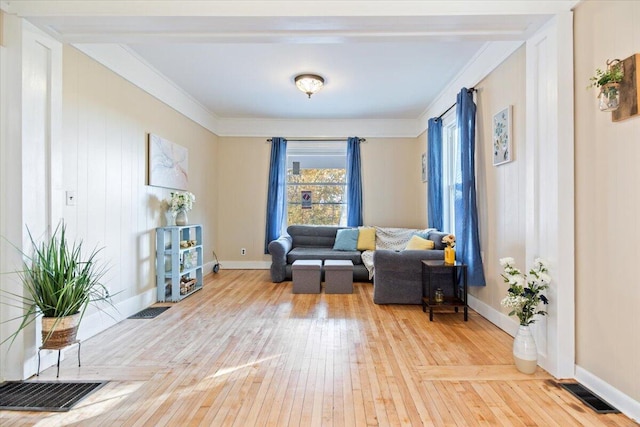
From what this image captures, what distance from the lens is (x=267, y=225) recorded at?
5.91m

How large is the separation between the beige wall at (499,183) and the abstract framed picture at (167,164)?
12.0 ft

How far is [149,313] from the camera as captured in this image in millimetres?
3467

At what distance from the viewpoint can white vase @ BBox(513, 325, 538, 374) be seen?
2.15m

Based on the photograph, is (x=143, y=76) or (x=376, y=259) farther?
(x=376, y=259)

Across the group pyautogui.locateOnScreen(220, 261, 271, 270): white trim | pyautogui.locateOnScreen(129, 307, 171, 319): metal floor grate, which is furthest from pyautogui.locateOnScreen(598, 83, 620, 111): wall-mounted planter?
pyautogui.locateOnScreen(220, 261, 271, 270): white trim

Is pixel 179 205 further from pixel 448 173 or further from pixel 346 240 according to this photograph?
pixel 448 173

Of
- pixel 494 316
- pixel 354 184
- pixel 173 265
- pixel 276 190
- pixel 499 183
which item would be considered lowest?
pixel 494 316

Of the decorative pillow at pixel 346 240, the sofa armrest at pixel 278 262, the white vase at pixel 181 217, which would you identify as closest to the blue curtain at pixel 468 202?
the decorative pillow at pixel 346 240

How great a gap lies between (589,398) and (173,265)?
3.94 m

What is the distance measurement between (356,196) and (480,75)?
9.72ft

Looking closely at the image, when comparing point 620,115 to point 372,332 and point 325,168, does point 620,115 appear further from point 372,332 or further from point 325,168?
point 325,168

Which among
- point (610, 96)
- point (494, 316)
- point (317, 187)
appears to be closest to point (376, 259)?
point (494, 316)

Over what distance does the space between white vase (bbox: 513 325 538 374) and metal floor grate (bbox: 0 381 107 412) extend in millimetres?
2746

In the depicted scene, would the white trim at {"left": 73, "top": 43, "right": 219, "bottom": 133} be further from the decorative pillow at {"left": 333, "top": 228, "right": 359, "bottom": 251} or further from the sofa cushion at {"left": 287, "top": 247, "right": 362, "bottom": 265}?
the decorative pillow at {"left": 333, "top": 228, "right": 359, "bottom": 251}
